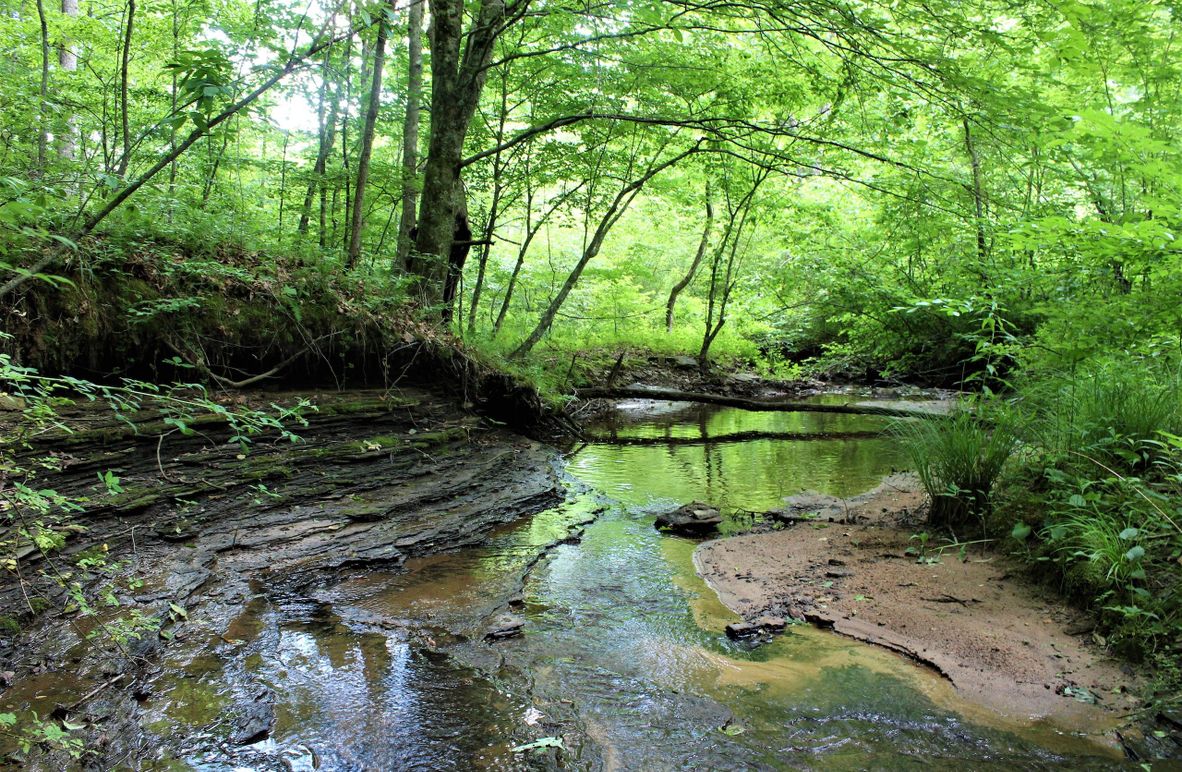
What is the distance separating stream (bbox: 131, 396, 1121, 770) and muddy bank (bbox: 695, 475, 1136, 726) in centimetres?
20

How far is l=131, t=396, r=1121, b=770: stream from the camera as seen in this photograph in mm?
2674

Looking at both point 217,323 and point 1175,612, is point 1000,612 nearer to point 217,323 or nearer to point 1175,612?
point 1175,612

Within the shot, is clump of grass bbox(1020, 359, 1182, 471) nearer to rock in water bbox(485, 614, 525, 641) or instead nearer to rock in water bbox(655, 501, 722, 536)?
rock in water bbox(655, 501, 722, 536)

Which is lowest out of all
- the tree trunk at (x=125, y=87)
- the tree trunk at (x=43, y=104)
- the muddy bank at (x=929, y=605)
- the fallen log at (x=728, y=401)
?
the muddy bank at (x=929, y=605)

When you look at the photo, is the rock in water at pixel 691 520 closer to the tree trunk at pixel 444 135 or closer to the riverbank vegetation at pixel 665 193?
the riverbank vegetation at pixel 665 193

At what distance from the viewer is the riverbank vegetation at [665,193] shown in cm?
391

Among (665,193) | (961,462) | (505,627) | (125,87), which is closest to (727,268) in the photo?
(665,193)

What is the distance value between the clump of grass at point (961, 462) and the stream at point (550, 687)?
82.3 inches

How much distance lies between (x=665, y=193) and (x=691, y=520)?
10687 mm

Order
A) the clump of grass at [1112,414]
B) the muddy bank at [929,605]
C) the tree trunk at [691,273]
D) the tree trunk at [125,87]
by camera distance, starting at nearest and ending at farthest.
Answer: the tree trunk at [125,87] → the muddy bank at [929,605] → the clump of grass at [1112,414] → the tree trunk at [691,273]

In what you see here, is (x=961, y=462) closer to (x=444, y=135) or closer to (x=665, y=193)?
(x=444, y=135)

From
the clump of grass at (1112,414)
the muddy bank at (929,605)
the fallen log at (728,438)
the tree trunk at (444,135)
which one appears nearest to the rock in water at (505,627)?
the muddy bank at (929,605)

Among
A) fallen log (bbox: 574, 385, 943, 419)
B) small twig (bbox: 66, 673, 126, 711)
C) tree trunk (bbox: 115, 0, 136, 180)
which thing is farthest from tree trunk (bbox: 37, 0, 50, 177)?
fallen log (bbox: 574, 385, 943, 419)

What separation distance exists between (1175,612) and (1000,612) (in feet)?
2.96
